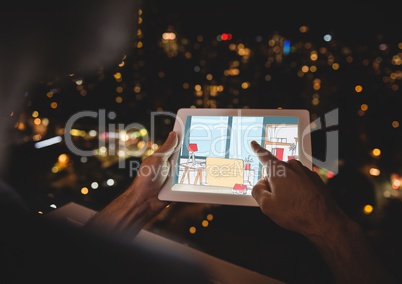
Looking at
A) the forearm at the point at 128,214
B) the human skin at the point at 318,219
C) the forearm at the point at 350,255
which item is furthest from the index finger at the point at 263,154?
the forearm at the point at 128,214

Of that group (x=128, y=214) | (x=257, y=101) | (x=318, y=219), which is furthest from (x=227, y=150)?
(x=257, y=101)

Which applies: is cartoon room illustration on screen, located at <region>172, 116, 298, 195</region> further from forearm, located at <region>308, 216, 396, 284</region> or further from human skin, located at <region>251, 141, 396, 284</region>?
forearm, located at <region>308, 216, 396, 284</region>

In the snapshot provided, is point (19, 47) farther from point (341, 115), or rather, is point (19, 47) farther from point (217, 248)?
point (341, 115)

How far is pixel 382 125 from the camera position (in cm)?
247

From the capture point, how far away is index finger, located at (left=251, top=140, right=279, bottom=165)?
0.97 meters

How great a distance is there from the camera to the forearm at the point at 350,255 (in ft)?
2.35

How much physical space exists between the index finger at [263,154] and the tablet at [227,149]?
4 centimetres

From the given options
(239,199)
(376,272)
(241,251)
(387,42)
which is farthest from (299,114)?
(387,42)

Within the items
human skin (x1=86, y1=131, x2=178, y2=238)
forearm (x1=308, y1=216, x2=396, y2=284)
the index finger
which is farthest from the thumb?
forearm (x1=308, y1=216, x2=396, y2=284)

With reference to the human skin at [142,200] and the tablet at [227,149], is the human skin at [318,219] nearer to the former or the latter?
the tablet at [227,149]

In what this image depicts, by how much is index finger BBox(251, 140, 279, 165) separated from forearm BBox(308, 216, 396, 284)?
1.06 feet

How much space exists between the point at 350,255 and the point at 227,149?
608mm

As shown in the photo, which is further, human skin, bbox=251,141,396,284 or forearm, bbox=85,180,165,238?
forearm, bbox=85,180,165,238

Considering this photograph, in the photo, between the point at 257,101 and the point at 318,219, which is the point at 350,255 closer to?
the point at 318,219
